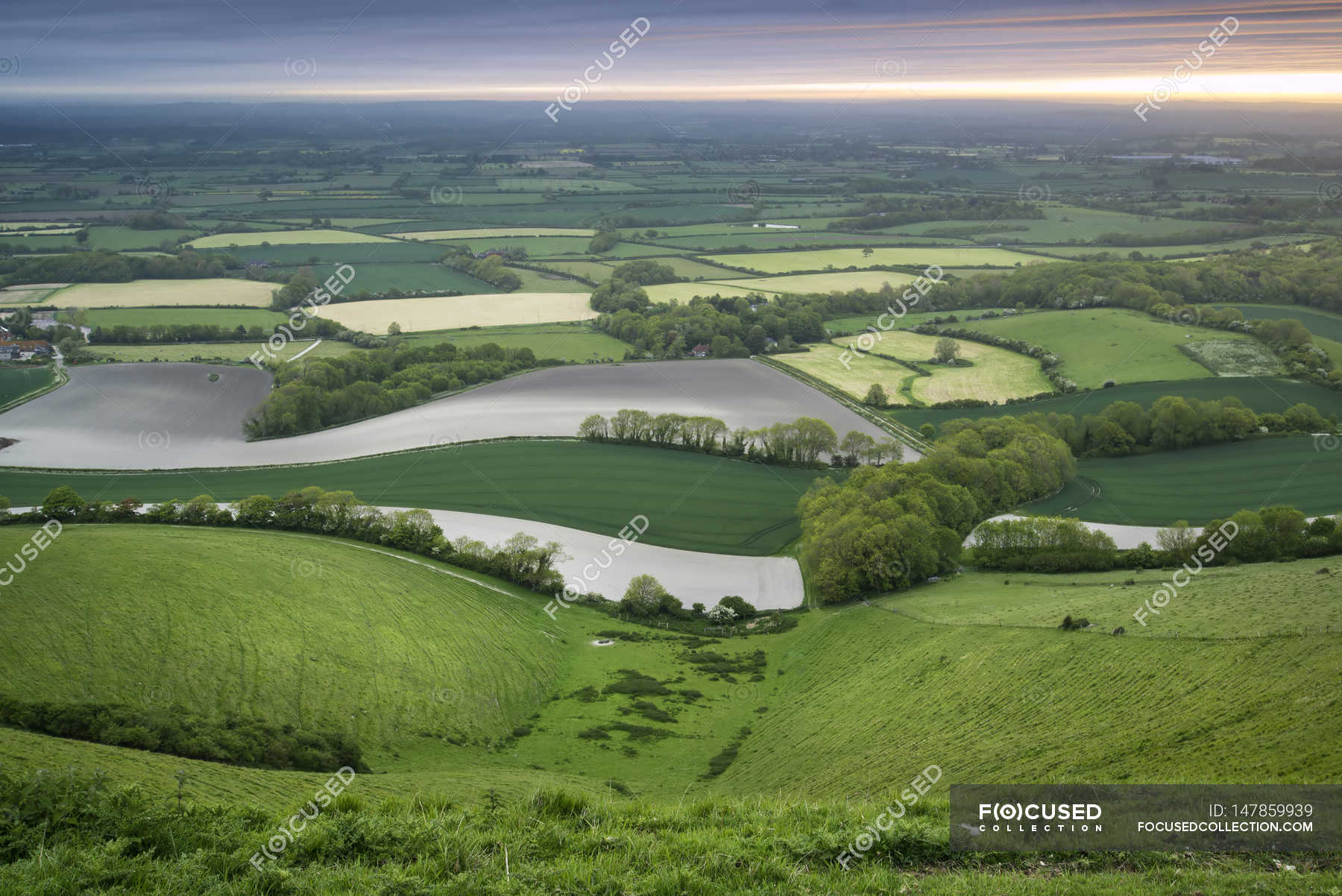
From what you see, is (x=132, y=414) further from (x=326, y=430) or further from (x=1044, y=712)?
(x=1044, y=712)

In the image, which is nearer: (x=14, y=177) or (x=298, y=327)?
(x=298, y=327)

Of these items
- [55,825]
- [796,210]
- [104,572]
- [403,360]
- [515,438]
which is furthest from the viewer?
[796,210]

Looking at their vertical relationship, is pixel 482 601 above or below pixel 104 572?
below

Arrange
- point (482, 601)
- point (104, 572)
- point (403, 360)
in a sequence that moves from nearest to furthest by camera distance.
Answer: point (104, 572) → point (482, 601) → point (403, 360)

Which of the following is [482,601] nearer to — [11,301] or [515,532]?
[515,532]

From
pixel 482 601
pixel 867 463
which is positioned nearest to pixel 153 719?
pixel 482 601

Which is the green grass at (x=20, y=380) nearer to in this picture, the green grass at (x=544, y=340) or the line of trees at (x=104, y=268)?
the green grass at (x=544, y=340)

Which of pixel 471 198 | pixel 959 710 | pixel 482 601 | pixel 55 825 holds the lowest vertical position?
pixel 482 601

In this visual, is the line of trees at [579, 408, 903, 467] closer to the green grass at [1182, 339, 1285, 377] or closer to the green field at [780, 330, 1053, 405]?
the green field at [780, 330, 1053, 405]
